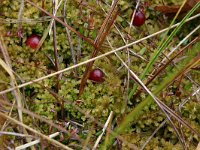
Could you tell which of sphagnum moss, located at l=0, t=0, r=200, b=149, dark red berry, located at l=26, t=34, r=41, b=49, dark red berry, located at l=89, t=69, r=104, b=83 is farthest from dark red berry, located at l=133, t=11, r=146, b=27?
dark red berry, located at l=26, t=34, r=41, b=49

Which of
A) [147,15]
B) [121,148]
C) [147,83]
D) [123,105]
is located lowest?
[121,148]

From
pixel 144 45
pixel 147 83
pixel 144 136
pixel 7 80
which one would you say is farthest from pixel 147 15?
pixel 7 80

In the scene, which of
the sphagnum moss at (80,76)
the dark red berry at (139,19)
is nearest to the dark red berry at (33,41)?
the sphagnum moss at (80,76)

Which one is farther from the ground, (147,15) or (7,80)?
(147,15)

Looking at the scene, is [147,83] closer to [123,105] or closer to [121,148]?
[123,105]

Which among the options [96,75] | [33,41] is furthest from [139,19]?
→ [33,41]

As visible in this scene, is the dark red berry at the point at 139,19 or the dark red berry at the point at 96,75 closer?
the dark red berry at the point at 96,75

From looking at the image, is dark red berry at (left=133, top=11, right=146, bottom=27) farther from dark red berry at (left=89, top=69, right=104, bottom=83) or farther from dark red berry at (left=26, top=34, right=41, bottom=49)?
dark red berry at (left=26, top=34, right=41, bottom=49)

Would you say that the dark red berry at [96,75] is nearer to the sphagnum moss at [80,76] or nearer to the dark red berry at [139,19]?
the sphagnum moss at [80,76]
